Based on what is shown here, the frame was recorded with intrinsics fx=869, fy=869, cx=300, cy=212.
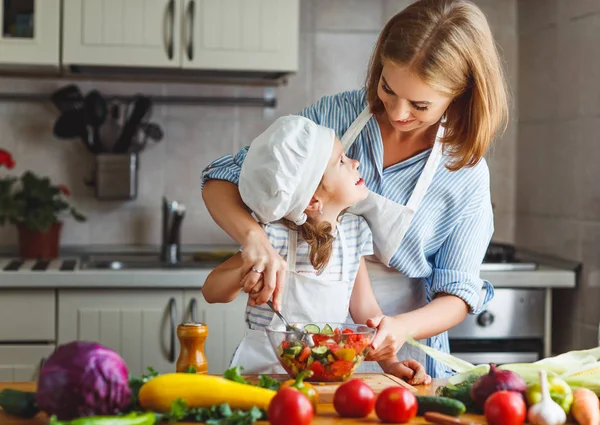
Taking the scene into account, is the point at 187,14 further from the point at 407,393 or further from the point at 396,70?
the point at 407,393

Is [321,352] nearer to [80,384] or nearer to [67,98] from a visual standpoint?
[80,384]

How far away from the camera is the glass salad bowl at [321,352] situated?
141 cm

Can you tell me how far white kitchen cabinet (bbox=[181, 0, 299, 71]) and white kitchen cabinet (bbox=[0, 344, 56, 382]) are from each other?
1.07 meters

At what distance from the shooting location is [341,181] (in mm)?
1685

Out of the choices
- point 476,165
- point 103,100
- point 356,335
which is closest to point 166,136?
point 103,100

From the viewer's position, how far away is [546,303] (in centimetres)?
291

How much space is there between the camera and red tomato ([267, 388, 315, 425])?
3.74 ft

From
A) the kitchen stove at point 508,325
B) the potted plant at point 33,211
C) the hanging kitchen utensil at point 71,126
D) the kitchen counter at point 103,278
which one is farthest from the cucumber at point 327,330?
the hanging kitchen utensil at point 71,126

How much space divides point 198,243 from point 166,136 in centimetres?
43

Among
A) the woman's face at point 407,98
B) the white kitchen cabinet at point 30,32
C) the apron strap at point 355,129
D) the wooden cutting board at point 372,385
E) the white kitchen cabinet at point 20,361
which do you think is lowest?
the white kitchen cabinet at point 20,361

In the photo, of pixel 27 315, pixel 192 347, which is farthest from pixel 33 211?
pixel 192 347

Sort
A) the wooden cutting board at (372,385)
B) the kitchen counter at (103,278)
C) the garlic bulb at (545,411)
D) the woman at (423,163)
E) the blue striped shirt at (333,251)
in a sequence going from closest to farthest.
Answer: the garlic bulb at (545,411)
the wooden cutting board at (372,385)
the woman at (423,163)
the blue striped shirt at (333,251)
the kitchen counter at (103,278)

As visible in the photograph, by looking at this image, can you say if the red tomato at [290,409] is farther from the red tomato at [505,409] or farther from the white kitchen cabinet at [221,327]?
the white kitchen cabinet at [221,327]

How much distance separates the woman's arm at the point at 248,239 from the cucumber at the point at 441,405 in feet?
1.08
